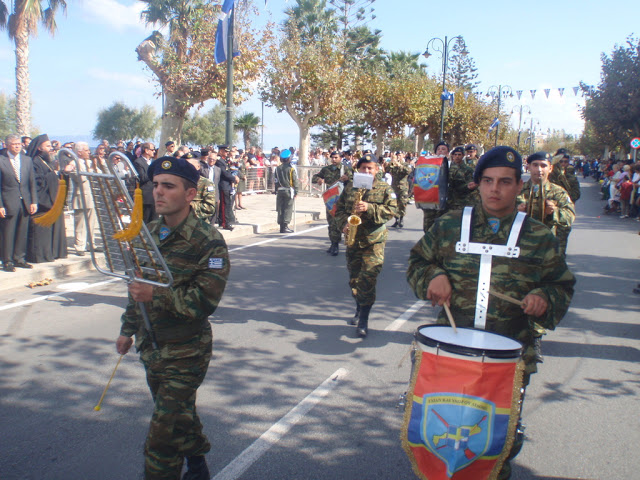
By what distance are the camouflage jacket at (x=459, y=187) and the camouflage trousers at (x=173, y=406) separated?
20.4 ft

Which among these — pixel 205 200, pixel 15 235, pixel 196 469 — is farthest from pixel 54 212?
pixel 15 235

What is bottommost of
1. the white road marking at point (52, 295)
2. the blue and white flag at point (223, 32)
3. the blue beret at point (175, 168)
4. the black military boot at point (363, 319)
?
the white road marking at point (52, 295)

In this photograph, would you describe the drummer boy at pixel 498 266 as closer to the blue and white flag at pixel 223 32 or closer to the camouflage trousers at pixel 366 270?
the camouflage trousers at pixel 366 270

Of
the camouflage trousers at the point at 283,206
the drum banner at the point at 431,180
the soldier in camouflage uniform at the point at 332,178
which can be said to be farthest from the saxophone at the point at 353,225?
the camouflage trousers at the point at 283,206

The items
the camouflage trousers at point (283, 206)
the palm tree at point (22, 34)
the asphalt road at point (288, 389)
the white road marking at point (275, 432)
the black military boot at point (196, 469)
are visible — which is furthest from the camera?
the palm tree at point (22, 34)

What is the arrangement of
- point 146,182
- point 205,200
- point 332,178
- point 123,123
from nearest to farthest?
point 205,200
point 146,182
point 332,178
point 123,123

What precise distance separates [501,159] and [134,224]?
5.68 ft

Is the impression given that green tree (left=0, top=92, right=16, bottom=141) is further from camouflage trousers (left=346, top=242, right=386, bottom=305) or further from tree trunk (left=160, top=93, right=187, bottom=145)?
camouflage trousers (left=346, top=242, right=386, bottom=305)

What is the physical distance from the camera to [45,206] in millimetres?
9180

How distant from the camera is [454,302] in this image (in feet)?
9.04

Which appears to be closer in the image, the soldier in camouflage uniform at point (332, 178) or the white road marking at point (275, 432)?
the white road marking at point (275, 432)

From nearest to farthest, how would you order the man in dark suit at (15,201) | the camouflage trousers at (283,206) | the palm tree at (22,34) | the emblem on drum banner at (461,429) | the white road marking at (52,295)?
the emblem on drum banner at (461,429), the white road marking at (52,295), the man in dark suit at (15,201), the camouflage trousers at (283,206), the palm tree at (22,34)

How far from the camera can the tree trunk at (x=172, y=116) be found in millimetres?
24188

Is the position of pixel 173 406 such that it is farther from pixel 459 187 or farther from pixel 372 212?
pixel 459 187
